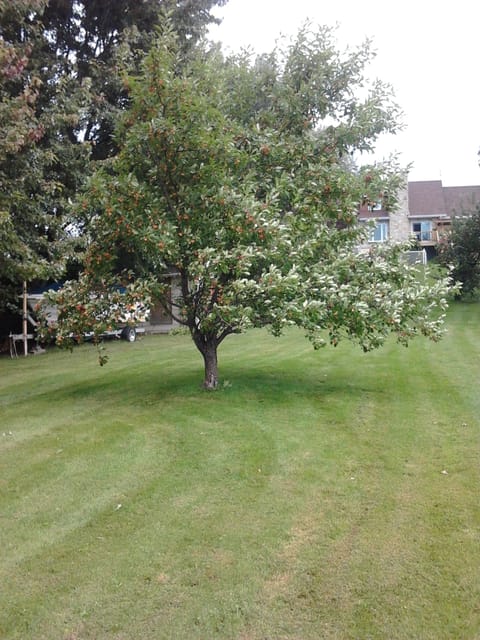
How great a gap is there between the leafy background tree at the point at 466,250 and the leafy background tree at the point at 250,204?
58.5 ft

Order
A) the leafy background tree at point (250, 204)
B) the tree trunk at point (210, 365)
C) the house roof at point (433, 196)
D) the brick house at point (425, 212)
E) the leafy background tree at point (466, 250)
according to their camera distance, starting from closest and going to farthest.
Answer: the leafy background tree at point (250, 204) < the tree trunk at point (210, 365) < the leafy background tree at point (466, 250) < the brick house at point (425, 212) < the house roof at point (433, 196)

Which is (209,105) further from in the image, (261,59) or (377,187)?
(377,187)

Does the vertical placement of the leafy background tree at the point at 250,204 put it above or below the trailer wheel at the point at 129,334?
above

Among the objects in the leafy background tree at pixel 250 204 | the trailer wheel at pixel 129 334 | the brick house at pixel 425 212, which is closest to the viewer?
the leafy background tree at pixel 250 204

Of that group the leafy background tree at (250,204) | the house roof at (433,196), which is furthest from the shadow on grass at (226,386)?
the house roof at (433,196)

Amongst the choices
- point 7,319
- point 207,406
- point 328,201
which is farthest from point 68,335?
point 7,319

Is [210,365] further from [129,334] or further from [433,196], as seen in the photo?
[433,196]

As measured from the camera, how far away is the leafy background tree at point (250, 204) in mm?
7484

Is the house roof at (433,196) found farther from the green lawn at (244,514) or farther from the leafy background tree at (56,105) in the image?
the green lawn at (244,514)

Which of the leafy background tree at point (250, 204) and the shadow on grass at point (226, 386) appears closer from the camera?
the leafy background tree at point (250, 204)

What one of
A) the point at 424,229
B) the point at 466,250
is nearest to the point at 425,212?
the point at 424,229

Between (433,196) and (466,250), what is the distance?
57.4 feet

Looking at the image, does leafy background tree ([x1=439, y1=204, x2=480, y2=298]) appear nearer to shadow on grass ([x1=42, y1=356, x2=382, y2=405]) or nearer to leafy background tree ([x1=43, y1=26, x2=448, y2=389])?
shadow on grass ([x1=42, y1=356, x2=382, y2=405])

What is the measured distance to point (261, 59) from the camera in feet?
30.1
